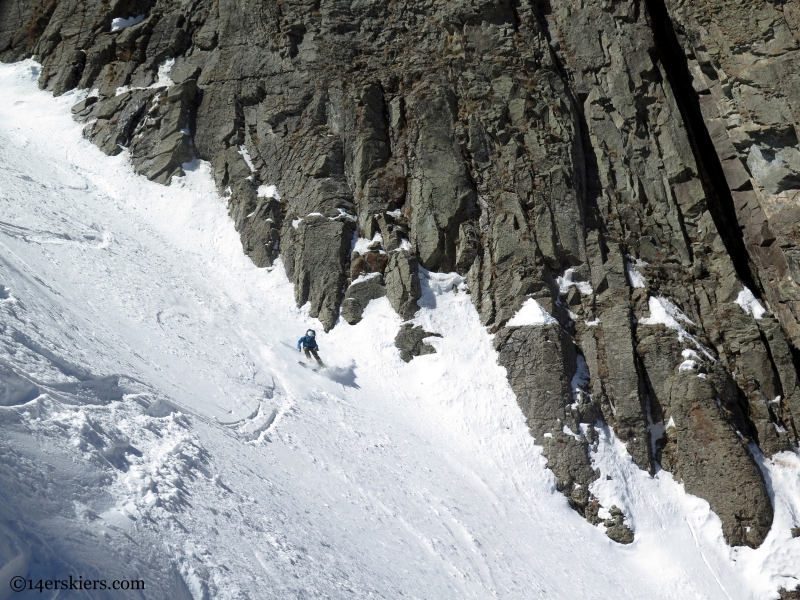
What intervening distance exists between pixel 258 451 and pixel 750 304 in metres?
14.1

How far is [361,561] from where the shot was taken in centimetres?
924

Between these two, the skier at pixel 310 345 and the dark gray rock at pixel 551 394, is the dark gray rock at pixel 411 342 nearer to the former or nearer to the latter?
the dark gray rock at pixel 551 394

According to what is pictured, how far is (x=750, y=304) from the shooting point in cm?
1661

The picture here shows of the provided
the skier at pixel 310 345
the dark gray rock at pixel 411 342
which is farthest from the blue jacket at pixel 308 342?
the dark gray rock at pixel 411 342

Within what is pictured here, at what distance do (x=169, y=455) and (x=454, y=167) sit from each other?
46.3 feet

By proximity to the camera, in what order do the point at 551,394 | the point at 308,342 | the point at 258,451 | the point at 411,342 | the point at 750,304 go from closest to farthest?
the point at 258,451, the point at 551,394, the point at 308,342, the point at 750,304, the point at 411,342

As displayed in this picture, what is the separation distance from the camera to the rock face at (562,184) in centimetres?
1559

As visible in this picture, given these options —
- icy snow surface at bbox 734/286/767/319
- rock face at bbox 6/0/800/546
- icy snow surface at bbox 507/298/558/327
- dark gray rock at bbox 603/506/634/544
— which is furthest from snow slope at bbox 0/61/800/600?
icy snow surface at bbox 734/286/767/319

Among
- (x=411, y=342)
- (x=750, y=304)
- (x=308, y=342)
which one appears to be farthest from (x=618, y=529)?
(x=308, y=342)

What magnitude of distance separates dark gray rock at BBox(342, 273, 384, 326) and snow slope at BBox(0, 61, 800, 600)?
0.35 metres

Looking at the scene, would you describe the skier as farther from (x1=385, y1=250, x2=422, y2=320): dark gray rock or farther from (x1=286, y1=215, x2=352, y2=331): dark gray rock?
(x1=385, y1=250, x2=422, y2=320): dark gray rock

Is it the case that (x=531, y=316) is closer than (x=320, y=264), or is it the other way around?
(x=531, y=316)

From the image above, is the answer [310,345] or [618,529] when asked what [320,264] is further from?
[618,529]

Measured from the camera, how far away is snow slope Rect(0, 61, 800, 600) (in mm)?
7211
